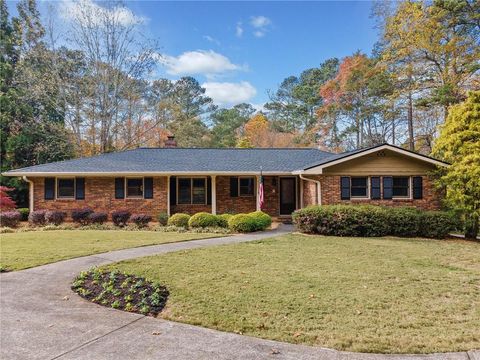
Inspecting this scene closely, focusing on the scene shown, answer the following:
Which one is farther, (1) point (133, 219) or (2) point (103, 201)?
(2) point (103, 201)

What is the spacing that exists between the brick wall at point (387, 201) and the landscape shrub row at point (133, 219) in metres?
2.55

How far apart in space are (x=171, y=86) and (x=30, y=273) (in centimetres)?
3397

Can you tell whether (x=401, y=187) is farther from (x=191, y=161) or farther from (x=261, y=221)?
(x=191, y=161)

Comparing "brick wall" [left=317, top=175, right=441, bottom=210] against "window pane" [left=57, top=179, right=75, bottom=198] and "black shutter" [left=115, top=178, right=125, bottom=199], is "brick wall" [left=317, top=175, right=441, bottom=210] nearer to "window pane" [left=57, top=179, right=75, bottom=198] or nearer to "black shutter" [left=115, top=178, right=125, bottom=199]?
"black shutter" [left=115, top=178, right=125, bottom=199]

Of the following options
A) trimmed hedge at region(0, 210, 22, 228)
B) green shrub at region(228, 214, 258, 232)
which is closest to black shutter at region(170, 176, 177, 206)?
green shrub at region(228, 214, 258, 232)

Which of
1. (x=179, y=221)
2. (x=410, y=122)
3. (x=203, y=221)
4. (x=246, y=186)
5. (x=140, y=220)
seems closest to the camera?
(x=203, y=221)

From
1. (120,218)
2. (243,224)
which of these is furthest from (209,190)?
(243,224)

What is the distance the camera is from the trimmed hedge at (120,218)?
49.3 ft

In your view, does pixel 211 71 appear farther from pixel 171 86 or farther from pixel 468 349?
pixel 468 349

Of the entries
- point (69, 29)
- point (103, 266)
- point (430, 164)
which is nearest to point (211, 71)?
point (69, 29)

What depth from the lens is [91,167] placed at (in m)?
16.2

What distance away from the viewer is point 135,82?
27.5 m

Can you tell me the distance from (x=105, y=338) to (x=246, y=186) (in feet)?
45.6

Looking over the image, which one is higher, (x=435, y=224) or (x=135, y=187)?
(x=135, y=187)
